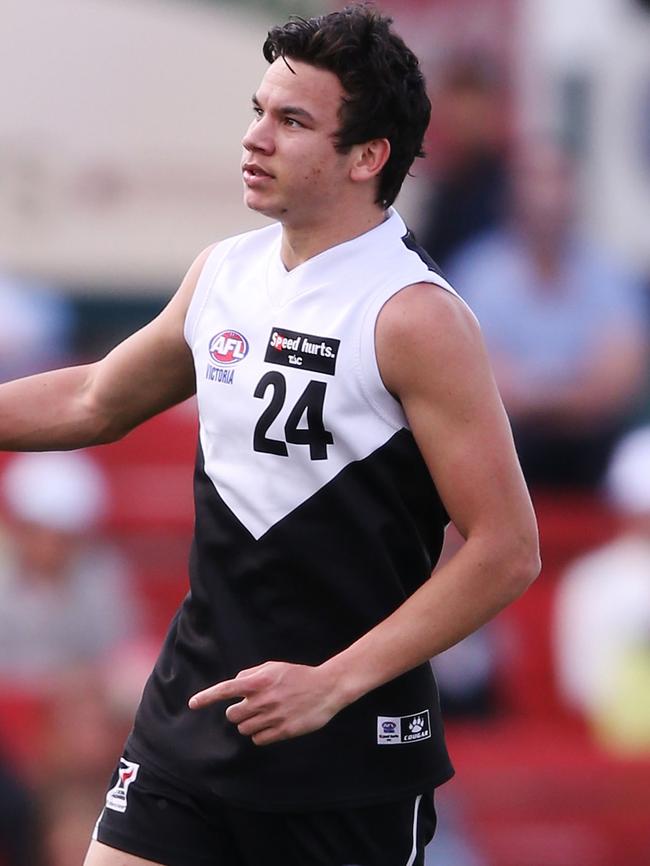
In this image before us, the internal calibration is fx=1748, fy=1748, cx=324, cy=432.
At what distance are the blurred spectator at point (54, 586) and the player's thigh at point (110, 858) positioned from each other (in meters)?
2.70

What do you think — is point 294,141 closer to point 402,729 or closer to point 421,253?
point 421,253

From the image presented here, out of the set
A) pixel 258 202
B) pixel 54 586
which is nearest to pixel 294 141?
pixel 258 202

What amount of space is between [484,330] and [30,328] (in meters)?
1.99

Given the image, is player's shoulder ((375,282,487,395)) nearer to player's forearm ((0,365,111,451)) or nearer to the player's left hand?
the player's left hand

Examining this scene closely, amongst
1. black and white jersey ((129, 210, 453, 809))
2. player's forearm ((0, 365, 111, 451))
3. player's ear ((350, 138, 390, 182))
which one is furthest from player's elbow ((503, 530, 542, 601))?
player's forearm ((0, 365, 111, 451))

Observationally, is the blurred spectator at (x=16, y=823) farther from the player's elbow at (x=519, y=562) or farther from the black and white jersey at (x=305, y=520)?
the player's elbow at (x=519, y=562)

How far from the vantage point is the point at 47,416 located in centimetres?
354

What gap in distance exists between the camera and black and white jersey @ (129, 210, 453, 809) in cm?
310

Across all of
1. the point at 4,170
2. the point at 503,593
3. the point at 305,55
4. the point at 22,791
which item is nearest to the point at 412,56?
the point at 305,55

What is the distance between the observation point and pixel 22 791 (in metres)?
5.54

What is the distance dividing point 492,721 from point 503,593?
339cm

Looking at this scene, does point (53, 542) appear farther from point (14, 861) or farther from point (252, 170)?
point (252, 170)

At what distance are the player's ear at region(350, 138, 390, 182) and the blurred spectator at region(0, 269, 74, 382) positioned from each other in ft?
14.0

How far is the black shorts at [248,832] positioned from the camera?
3.19 metres
